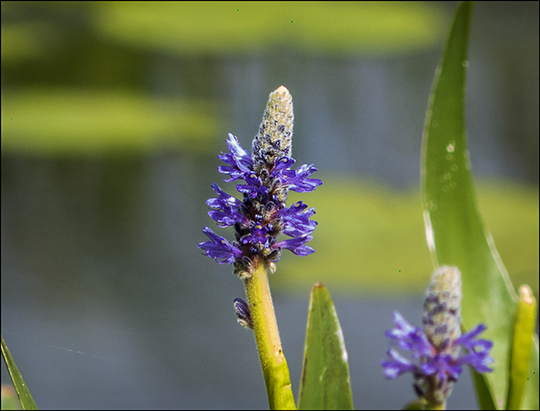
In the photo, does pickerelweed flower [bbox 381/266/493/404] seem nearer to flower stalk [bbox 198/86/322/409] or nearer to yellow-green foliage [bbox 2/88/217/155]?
flower stalk [bbox 198/86/322/409]

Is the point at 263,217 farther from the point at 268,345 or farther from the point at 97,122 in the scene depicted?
the point at 97,122

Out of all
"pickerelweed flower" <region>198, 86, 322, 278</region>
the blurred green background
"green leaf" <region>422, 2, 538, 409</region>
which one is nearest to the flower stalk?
"pickerelweed flower" <region>198, 86, 322, 278</region>

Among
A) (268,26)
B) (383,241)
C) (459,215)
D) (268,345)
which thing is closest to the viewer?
(268,345)

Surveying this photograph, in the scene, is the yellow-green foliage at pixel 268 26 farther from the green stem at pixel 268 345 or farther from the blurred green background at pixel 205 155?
the green stem at pixel 268 345

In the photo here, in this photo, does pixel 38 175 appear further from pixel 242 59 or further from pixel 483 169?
pixel 483 169

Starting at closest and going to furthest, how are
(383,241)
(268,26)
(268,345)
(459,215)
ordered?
(268,345) → (459,215) → (383,241) → (268,26)

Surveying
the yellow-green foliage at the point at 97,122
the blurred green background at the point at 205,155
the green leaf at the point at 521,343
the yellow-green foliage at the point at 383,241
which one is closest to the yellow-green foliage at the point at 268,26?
the blurred green background at the point at 205,155

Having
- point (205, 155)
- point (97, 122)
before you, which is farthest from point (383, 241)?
point (97, 122)
